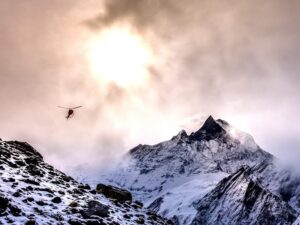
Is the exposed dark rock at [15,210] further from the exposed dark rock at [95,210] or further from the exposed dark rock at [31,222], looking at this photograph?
the exposed dark rock at [95,210]

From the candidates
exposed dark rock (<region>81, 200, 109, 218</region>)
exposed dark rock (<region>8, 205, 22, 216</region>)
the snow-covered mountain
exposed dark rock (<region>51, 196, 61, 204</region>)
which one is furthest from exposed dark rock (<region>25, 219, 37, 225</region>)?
exposed dark rock (<region>81, 200, 109, 218</region>)

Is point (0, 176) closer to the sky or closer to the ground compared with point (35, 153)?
closer to the ground

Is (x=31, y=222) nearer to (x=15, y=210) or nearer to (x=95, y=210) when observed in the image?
(x=15, y=210)

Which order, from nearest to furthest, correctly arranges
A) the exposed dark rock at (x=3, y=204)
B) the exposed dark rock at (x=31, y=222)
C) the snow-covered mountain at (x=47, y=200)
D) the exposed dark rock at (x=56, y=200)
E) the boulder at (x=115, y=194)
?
the exposed dark rock at (x=31, y=222) → the exposed dark rock at (x=3, y=204) → the snow-covered mountain at (x=47, y=200) → the exposed dark rock at (x=56, y=200) → the boulder at (x=115, y=194)

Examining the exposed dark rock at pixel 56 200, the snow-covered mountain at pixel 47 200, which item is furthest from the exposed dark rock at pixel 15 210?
the exposed dark rock at pixel 56 200

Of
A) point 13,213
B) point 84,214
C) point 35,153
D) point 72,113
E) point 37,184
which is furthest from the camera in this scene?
point 35,153

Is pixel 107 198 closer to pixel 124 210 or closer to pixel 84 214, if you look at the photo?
pixel 124 210

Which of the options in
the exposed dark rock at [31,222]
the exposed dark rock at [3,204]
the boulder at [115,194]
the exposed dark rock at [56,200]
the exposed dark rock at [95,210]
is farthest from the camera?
the boulder at [115,194]

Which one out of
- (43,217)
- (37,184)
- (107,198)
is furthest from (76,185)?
(43,217)
